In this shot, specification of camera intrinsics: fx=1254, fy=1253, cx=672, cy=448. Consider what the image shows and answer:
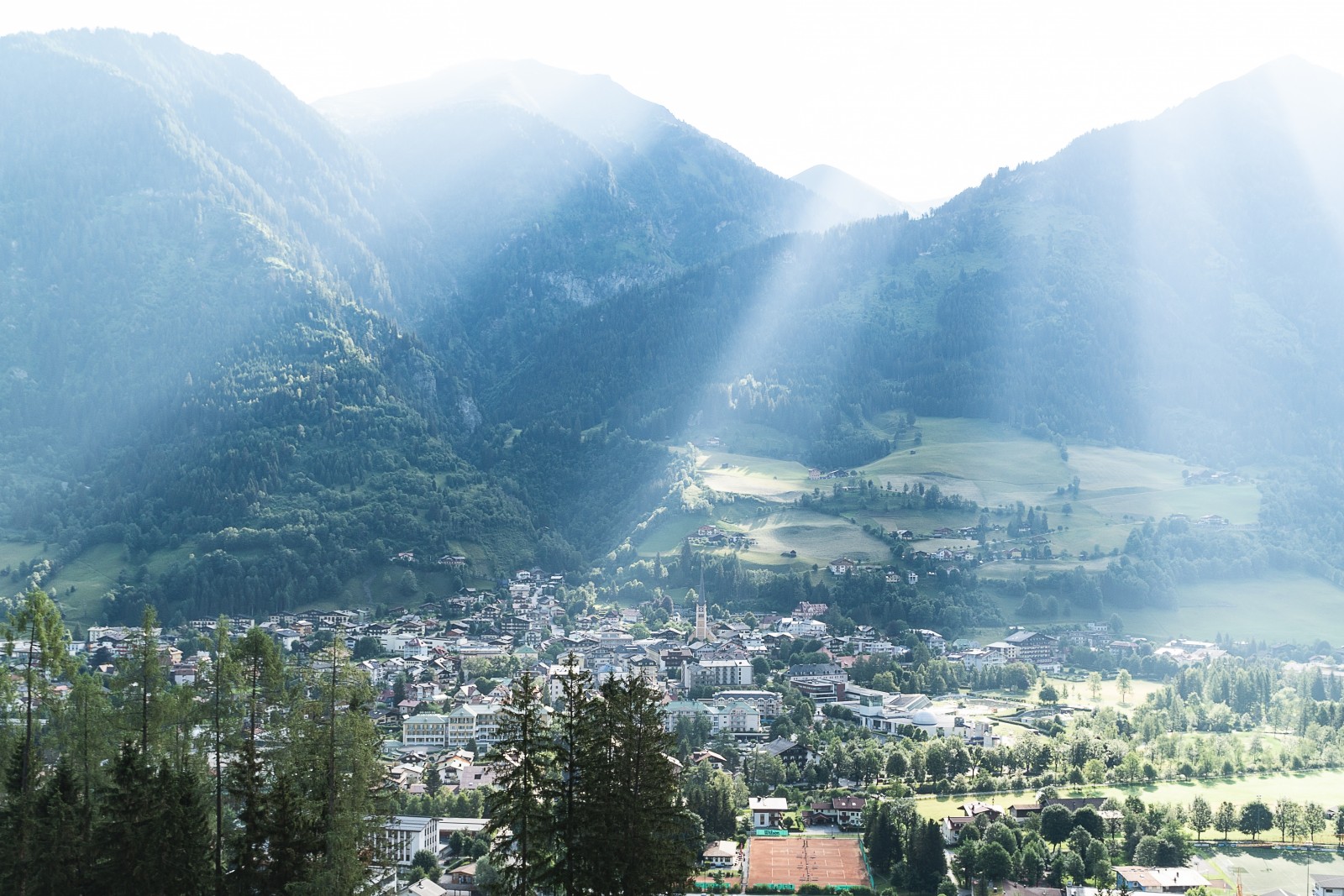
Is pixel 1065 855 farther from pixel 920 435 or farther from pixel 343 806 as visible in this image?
pixel 920 435

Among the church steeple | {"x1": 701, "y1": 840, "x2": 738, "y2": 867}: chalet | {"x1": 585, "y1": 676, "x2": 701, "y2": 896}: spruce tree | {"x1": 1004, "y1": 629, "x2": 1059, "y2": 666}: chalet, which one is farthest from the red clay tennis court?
{"x1": 1004, "y1": 629, "x2": 1059, "y2": 666}: chalet

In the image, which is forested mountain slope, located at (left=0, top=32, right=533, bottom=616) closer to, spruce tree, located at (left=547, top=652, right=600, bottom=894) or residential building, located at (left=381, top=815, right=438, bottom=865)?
residential building, located at (left=381, top=815, right=438, bottom=865)

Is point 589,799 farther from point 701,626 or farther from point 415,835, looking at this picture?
point 701,626

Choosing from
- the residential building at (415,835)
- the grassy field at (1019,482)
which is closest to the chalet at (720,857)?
the residential building at (415,835)

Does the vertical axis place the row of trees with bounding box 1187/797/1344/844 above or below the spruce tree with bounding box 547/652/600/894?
below

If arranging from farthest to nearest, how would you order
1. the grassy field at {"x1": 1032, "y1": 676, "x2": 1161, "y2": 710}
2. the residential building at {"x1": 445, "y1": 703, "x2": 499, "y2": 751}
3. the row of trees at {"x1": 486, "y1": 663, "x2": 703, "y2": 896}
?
the grassy field at {"x1": 1032, "y1": 676, "x2": 1161, "y2": 710}, the residential building at {"x1": 445, "y1": 703, "x2": 499, "y2": 751}, the row of trees at {"x1": 486, "y1": 663, "x2": 703, "y2": 896}

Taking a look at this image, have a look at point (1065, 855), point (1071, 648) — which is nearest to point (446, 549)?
point (1071, 648)
